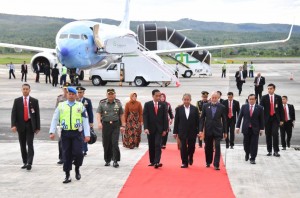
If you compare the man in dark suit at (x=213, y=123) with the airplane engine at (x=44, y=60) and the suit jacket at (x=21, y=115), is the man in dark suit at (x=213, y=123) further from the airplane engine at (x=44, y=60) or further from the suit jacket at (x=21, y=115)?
the airplane engine at (x=44, y=60)

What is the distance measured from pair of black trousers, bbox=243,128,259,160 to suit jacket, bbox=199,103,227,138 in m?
0.97

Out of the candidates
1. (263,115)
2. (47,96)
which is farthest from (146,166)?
(47,96)

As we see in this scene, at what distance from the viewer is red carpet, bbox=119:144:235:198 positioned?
10.6m

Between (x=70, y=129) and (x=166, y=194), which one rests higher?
(x=70, y=129)

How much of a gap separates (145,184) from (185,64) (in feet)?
164

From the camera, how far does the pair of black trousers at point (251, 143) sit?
13.8 meters

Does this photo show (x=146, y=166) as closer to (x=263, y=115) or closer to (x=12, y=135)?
(x=263, y=115)

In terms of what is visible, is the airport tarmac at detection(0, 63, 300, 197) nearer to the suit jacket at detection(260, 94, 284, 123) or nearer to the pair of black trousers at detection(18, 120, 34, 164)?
the pair of black trousers at detection(18, 120, 34, 164)

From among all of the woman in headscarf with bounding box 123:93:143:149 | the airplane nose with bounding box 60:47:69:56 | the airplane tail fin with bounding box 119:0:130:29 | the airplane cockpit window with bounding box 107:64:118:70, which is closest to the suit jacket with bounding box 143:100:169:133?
the woman in headscarf with bounding box 123:93:143:149

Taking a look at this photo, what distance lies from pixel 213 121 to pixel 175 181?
79.6 inches

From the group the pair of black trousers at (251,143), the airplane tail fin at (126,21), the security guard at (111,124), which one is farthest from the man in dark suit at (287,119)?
the airplane tail fin at (126,21)

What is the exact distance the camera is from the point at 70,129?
11.5 meters

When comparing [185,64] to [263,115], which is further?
[185,64]

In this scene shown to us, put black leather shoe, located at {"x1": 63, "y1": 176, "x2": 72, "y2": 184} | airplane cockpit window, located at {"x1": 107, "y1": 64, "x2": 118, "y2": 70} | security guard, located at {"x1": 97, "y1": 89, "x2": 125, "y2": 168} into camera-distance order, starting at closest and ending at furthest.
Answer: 1. black leather shoe, located at {"x1": 63, "y1": 176, "x2": 72, "y2": 184}
2. security guard, located at {"x1": 97, "y1": 89, "x2": 125, "y2": 168}
3. airplane cockpit window, located at {"x1": 107, "y1": 64, "x2": 118, "y2": 70}
